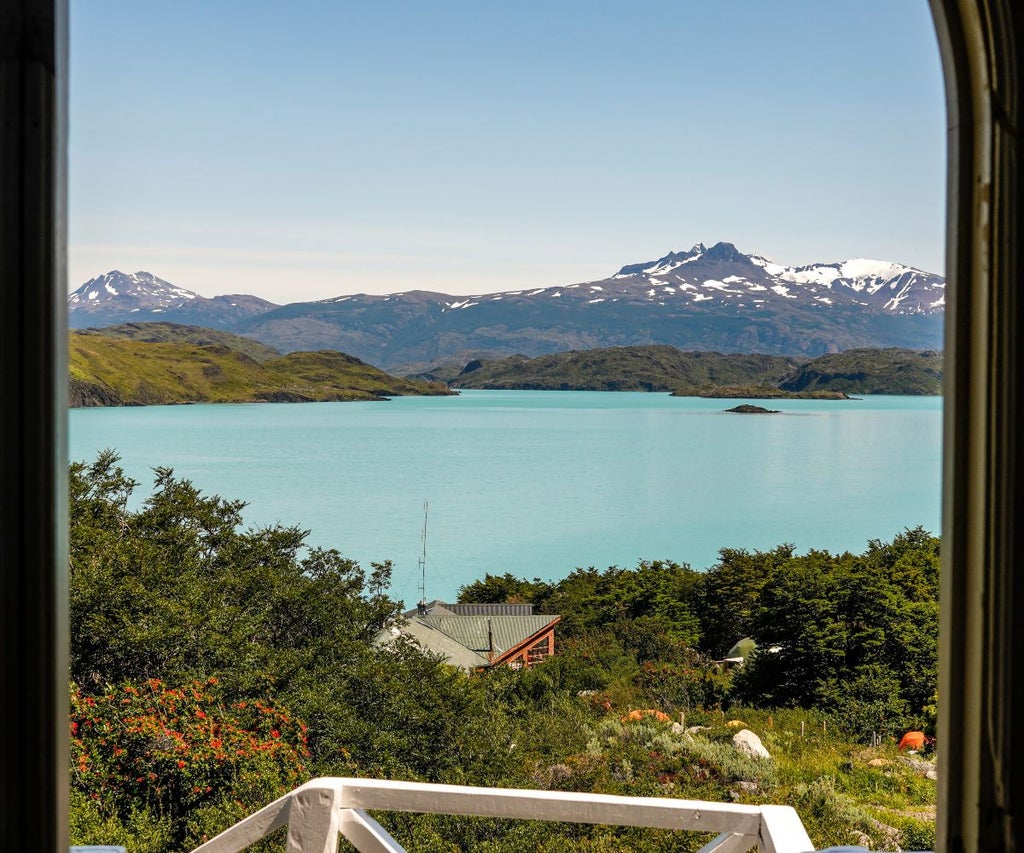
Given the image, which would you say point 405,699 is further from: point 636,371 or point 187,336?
point 187,336

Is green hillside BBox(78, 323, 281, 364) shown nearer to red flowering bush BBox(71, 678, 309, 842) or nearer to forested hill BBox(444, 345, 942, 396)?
forested hill BBox(444, 345, 942, 396)

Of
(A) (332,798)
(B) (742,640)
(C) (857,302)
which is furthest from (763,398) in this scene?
(C) (857,302)

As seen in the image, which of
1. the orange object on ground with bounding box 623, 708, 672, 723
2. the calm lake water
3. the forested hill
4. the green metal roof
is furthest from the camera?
the forested hill

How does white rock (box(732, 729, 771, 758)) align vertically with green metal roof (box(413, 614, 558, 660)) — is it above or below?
above

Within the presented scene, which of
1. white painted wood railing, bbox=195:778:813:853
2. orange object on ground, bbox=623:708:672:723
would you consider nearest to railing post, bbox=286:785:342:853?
white painted wood railing, bbox=195:778:813:853

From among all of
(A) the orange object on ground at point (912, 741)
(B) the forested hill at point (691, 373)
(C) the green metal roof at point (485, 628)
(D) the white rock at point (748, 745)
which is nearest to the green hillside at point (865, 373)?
(B) the forested hill at point (691, 373)

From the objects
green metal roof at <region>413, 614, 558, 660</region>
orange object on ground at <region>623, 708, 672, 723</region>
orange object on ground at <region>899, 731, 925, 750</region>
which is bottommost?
green metal roof at <region>413, 614, 558, 660</region>

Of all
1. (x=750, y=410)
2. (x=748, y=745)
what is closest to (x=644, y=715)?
(x=748, y=745)
